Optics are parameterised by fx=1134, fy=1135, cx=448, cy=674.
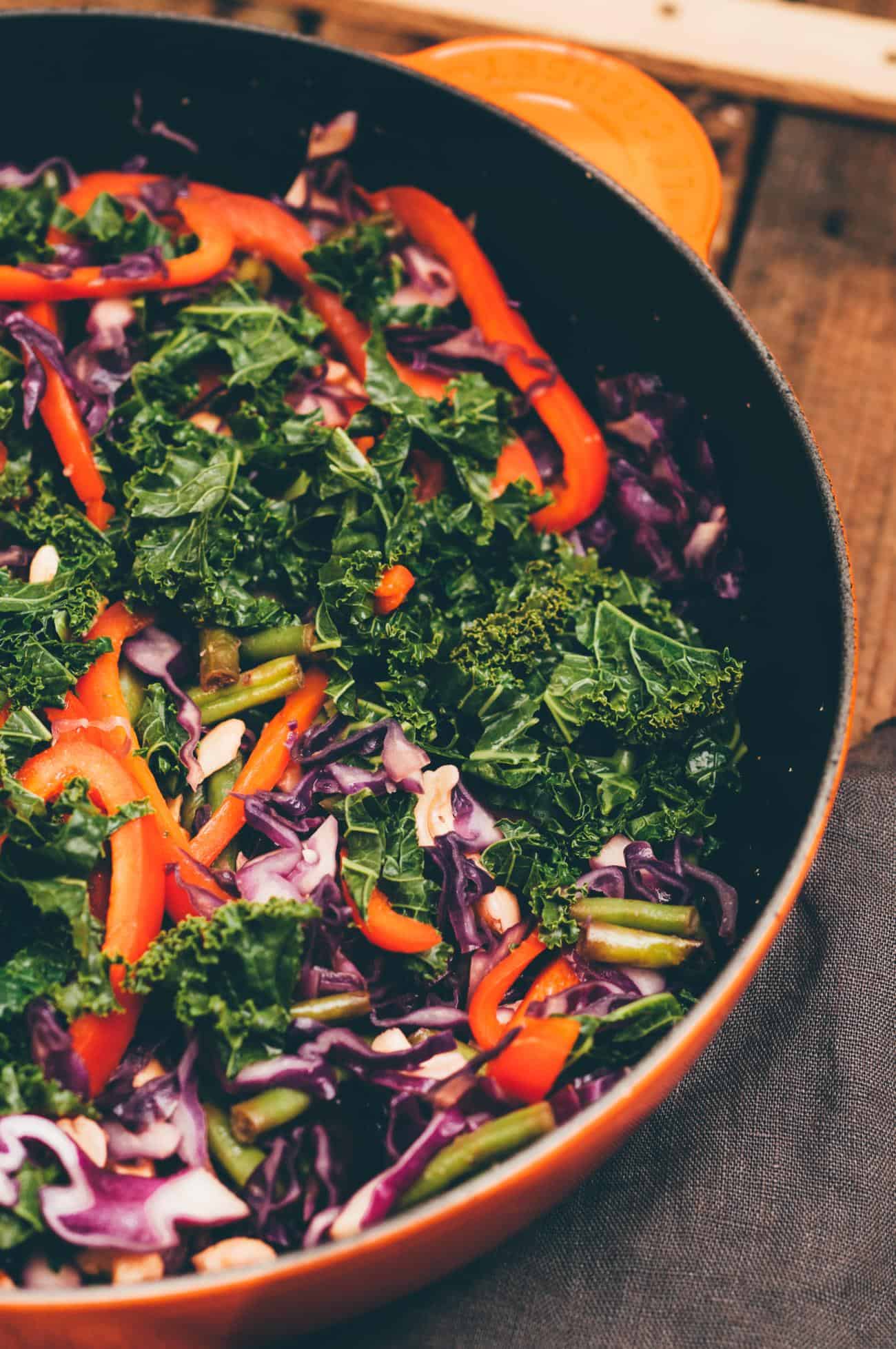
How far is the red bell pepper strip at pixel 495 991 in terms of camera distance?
236 centimetres

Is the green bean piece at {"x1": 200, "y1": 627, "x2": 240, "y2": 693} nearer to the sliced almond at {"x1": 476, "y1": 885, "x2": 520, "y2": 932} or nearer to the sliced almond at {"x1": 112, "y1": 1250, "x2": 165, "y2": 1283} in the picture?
the sliced almond at {"x1": 476, "y1": 885, "x2": 520, "y2": 932}

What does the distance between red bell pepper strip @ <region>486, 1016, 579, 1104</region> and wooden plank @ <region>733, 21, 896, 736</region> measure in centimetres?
185

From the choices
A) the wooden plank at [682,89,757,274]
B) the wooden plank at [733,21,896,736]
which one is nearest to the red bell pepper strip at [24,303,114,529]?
the wooden plank at [733,21,896,736]

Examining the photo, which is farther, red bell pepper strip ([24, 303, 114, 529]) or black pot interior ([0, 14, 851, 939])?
red bell pepper strip ([24, 303, 114, 529])

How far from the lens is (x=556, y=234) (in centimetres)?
310


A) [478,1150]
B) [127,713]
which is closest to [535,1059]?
[478,1150]

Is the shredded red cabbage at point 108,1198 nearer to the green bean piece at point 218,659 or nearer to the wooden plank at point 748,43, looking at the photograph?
the green bean piece at point 218,659

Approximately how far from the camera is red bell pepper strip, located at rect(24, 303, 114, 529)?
2771 mm

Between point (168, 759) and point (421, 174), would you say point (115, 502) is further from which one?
point (421, 174)

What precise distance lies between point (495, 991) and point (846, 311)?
297cm

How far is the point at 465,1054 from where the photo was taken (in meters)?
2.34

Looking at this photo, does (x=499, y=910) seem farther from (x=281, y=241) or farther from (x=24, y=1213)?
(x=281, y=241)

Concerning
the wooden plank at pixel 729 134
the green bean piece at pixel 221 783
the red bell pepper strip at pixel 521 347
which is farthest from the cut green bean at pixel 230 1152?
the wooden plank at pixel 729 134

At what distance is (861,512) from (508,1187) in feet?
9.16
